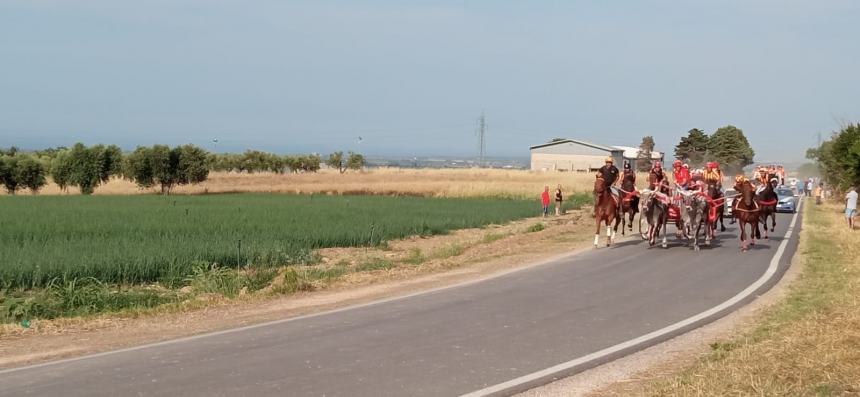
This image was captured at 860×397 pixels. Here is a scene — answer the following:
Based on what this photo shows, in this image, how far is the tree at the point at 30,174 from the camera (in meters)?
81.1

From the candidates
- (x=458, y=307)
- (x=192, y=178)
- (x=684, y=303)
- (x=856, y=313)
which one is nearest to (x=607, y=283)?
(x=684, y=303)

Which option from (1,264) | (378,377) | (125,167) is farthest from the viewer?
(125,167)

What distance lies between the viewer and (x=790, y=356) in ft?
29.3

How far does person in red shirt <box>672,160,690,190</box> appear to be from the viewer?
24188mm

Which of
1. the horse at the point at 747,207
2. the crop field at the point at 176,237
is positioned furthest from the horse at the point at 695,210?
the crop field at the point at 176,237

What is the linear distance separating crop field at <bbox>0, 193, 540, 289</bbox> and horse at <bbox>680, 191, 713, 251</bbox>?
32.3 ft

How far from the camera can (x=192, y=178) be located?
78062 mm

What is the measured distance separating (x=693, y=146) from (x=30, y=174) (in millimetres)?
88328

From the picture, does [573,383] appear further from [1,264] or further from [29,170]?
[29,170]

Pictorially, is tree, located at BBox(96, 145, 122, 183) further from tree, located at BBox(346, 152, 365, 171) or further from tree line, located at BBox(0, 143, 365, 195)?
tree, located at BBox(346, 152, 365, 171)

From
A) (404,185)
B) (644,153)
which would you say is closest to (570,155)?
(644,153)

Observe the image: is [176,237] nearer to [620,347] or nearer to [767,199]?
Answer: [620,347]

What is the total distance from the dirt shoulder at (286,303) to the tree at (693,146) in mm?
96810

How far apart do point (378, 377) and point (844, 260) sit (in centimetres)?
1564
